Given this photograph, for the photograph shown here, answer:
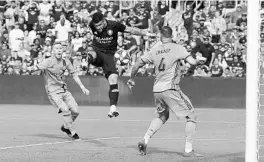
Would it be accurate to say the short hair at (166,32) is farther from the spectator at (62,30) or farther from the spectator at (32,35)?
the spectator at (32,35)

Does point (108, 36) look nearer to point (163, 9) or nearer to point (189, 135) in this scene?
point (189, 135)

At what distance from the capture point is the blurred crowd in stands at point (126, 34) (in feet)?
81.6

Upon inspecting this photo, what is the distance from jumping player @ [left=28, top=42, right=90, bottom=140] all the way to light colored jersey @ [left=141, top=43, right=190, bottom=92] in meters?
2.95

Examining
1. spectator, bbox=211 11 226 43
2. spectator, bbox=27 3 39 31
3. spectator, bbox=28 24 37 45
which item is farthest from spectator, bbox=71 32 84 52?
spectator, bbox=211 11 226 43

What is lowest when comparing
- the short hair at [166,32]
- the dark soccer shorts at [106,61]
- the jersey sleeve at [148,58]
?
the dark soccer shorts at [106,61]

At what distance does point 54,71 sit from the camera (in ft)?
49.3

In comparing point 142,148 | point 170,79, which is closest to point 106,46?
point 170,79

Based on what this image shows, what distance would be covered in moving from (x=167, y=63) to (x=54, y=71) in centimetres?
351

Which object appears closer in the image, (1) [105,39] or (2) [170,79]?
(2) [170,79]

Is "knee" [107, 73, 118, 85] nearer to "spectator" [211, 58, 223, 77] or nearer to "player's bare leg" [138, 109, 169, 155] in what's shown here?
"player's bare leg" [138, 109, 169, 155]

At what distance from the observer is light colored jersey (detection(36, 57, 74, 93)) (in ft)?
49.3

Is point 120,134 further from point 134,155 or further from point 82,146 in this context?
point 134,155

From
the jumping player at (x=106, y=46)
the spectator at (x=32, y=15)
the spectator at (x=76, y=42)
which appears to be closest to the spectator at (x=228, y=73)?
the spectator at (x=76, y=42)

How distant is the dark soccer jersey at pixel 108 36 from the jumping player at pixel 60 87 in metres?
0.93
